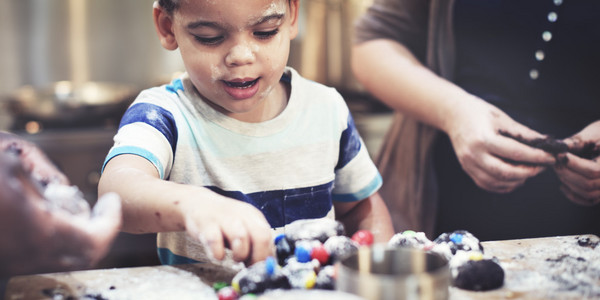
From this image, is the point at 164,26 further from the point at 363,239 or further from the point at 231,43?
the point at 363,239

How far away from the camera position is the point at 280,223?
1227 millimetres

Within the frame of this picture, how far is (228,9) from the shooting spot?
104cm

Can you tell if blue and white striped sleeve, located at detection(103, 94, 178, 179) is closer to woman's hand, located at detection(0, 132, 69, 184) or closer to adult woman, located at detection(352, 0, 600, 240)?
woman's hand, located at detection(0, 132, 69, 184)

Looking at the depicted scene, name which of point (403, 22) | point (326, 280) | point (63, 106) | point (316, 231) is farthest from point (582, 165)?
point (63, 106)

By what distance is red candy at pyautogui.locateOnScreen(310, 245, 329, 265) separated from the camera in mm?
885

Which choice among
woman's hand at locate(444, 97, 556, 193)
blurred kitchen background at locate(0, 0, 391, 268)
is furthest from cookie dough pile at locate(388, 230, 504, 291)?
blurred kitchen background at locate(0, 0, 391, 268)

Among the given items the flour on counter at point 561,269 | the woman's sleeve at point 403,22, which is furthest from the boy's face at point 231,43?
the woman's sleeve at point 403,22

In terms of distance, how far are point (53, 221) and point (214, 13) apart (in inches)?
21.0

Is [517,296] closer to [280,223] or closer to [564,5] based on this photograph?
[280,223]

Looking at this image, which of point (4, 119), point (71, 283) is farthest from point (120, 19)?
point (71, 283)

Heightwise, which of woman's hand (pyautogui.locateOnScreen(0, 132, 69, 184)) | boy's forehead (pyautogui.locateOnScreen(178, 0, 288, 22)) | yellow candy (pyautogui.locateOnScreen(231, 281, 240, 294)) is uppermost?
boy's forehead (pyautogui.locateOnScreen(178, 0, 288, 22))

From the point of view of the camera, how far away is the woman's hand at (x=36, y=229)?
2.00ft

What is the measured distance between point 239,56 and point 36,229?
1.73 ft

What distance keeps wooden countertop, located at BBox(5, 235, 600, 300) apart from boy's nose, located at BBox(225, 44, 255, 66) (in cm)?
38
